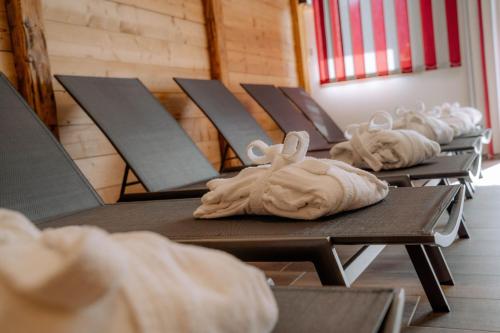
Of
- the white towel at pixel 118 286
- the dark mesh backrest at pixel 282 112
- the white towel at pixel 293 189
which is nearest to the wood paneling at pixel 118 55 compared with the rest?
the dark mesh backrest at pixel 282 112

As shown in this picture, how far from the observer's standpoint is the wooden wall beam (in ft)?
7.42

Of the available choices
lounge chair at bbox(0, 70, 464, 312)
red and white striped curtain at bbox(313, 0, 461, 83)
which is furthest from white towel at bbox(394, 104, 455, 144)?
red and white striped curtain at bbox(313, 0, 461, 83)

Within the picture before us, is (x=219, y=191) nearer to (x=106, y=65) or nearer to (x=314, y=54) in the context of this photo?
(x=106, y=65)

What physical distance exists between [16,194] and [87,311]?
143cm

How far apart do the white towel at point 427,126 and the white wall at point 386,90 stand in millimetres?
2013

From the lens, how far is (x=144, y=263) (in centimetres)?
55

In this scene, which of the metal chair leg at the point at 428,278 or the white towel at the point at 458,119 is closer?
the metal chair leg at the point at 428,278

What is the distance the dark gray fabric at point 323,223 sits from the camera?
1126mm

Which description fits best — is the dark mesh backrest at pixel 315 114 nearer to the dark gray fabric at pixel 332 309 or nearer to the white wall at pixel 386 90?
the white wall at pixel 386 90

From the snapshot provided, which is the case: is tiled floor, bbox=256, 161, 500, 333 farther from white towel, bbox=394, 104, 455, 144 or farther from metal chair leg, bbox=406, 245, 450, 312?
white towel, bbox=394, 104, 455, 144

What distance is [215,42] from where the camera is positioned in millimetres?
3877

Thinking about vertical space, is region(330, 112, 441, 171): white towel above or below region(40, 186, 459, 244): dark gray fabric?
above

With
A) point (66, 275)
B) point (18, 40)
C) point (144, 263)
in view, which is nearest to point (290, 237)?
point (144, 263)

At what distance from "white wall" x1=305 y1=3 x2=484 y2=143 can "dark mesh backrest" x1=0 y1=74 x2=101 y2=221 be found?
3.84 m
